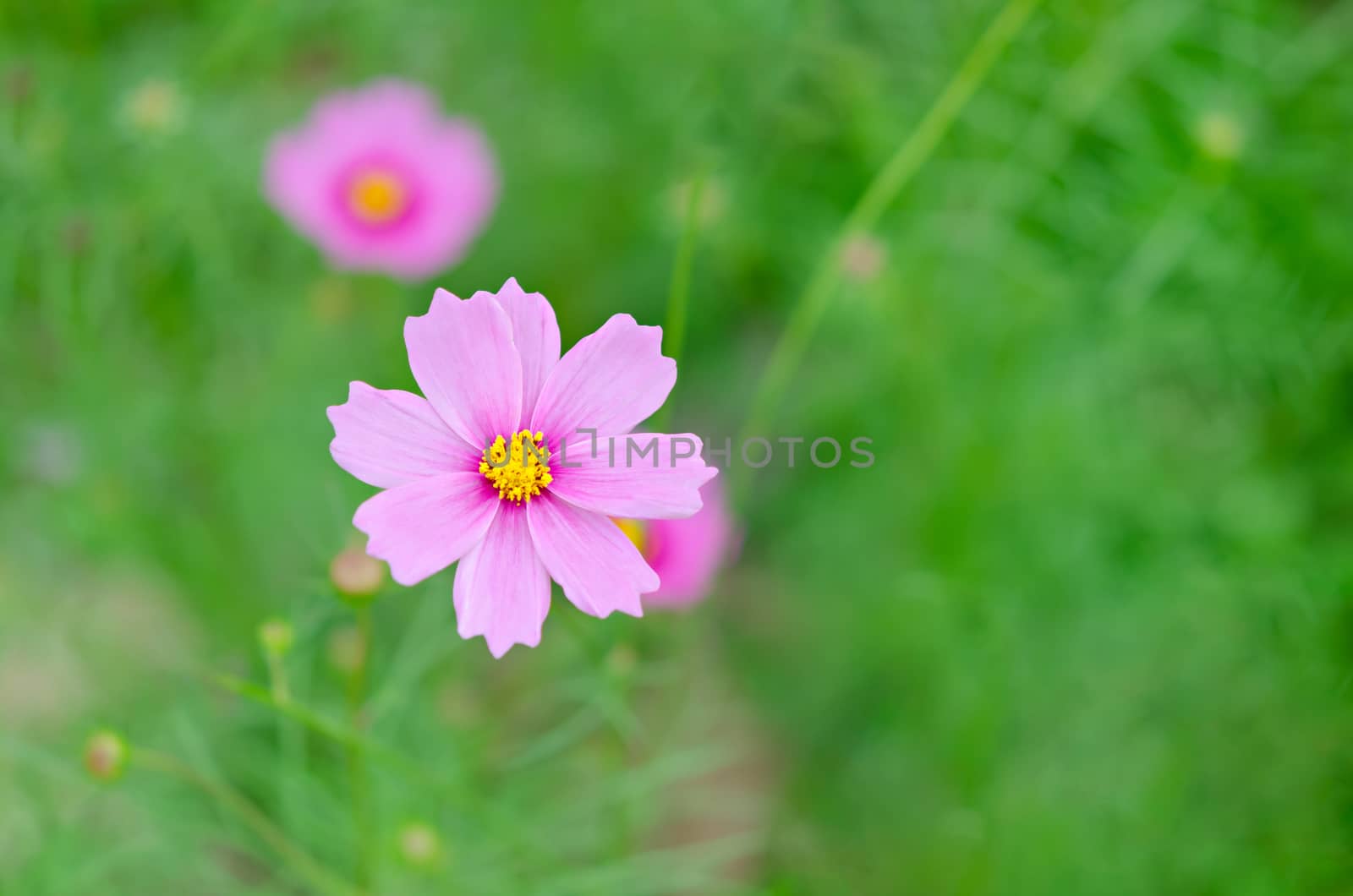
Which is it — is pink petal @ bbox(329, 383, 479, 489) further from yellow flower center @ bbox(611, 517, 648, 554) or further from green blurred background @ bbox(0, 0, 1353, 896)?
green blurred background @ bbox(0, 0, 1353, 896)

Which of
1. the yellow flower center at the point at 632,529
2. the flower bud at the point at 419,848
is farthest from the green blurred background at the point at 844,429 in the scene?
the yellow flower center at the point at 632,529

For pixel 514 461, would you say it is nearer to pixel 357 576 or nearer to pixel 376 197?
pixel 357 576

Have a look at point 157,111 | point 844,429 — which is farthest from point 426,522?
point 844,429

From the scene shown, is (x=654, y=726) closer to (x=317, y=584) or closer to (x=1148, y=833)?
(x=1148, y=833)

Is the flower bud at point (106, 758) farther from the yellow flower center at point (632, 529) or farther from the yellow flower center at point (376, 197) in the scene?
the yellow flower center at point (376, 197)

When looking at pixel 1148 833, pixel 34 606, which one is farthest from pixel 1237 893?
pixel 34 606
